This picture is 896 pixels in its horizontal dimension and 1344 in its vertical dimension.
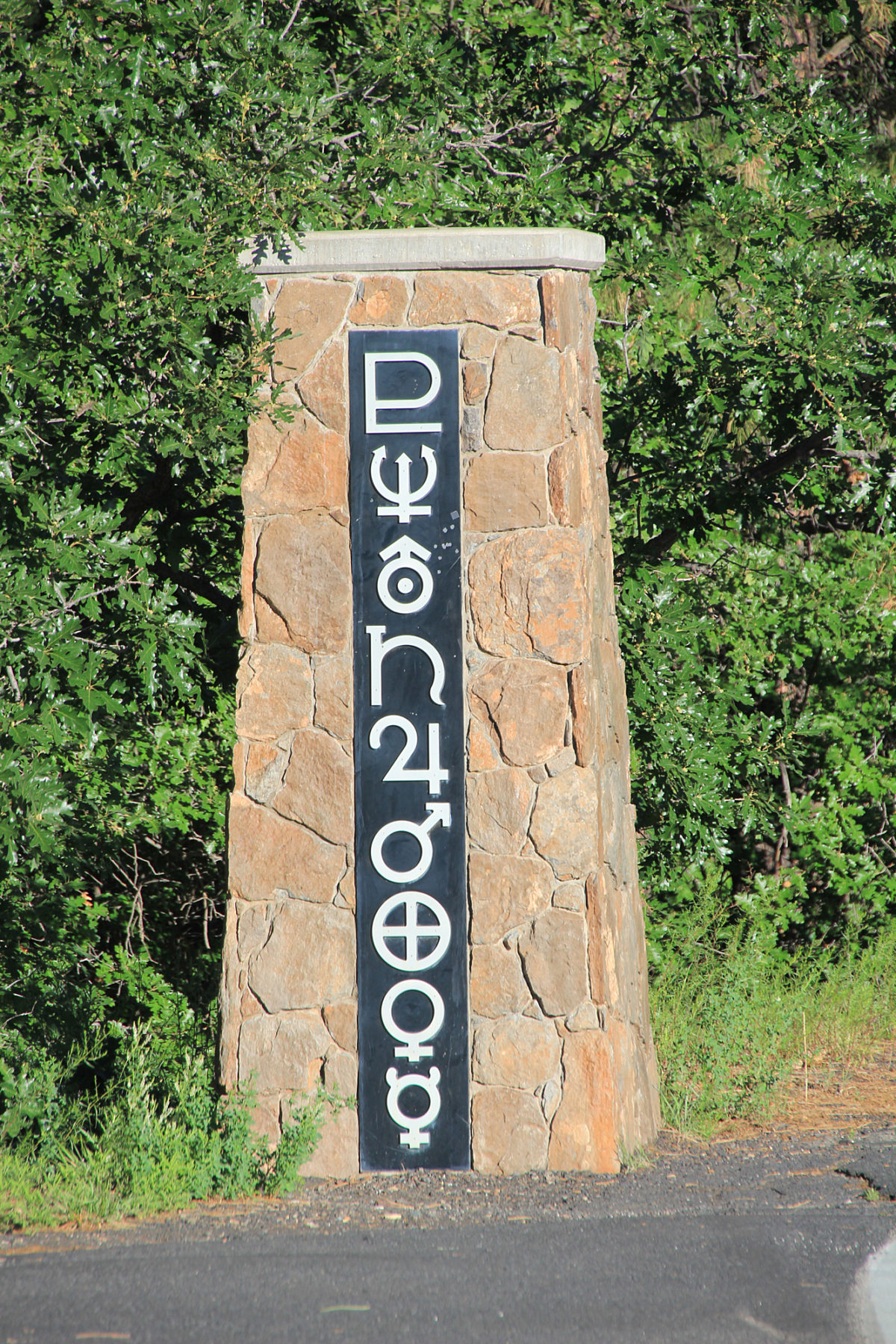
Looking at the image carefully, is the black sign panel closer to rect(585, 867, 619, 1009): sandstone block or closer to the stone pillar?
the stone pillar

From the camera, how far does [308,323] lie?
5.31 m

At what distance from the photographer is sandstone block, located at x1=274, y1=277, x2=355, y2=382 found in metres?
5.29

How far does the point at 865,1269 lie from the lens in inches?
156

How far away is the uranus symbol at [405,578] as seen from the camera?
5.17 metres

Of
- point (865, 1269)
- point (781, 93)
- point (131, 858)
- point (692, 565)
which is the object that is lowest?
point (865, 1269)

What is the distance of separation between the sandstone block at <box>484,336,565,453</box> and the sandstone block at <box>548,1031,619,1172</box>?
7.26 ft

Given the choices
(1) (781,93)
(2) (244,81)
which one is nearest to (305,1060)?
(2) (244,81)

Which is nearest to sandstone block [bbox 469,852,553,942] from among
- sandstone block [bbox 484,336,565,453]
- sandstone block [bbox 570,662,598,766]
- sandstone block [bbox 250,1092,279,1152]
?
sandstone block [bbox 570,662,598,766]

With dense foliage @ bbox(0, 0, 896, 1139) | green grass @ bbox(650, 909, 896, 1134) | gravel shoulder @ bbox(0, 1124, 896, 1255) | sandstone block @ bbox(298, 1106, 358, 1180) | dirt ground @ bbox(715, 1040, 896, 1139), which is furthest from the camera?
green grass @ bbox(650, 909, 896, 1134)

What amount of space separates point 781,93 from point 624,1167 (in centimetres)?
549

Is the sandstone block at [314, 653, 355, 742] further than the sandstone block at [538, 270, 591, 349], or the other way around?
the sandstone block at [538, 270, 591, 349]

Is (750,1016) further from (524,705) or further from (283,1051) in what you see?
(283,1051)

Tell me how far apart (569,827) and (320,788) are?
928 mm

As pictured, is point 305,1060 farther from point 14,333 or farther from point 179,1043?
point 14,333
